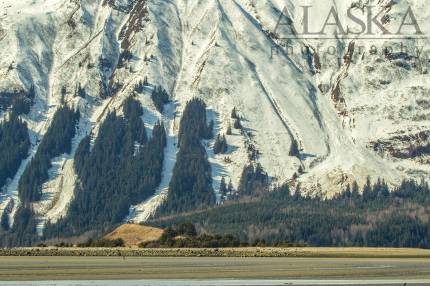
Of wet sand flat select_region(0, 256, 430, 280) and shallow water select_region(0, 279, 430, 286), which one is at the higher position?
wet sand flat select_region(0, 256, 430, 280)

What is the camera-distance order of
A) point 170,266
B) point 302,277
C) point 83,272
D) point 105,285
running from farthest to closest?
1. point 170,266
2. point 83,272
3. point 302,277
4. point 105,285

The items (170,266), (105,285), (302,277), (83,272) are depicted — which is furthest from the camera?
(170,266)

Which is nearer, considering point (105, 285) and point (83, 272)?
point (105, 285)

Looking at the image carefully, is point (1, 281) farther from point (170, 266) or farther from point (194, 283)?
point (170, 266)

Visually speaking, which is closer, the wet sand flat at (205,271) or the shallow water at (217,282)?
the shallow water at (217,282)

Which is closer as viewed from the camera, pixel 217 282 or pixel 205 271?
pixel 217 282

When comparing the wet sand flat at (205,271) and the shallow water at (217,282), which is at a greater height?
the wet sand flat at (205,271)

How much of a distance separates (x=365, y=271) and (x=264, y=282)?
26.6m

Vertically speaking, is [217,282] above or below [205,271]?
below

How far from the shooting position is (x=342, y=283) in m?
113

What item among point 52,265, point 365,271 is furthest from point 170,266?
point 365,271

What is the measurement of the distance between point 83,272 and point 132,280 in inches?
668

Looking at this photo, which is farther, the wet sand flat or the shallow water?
the wet sand flat

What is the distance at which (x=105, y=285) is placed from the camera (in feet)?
363
